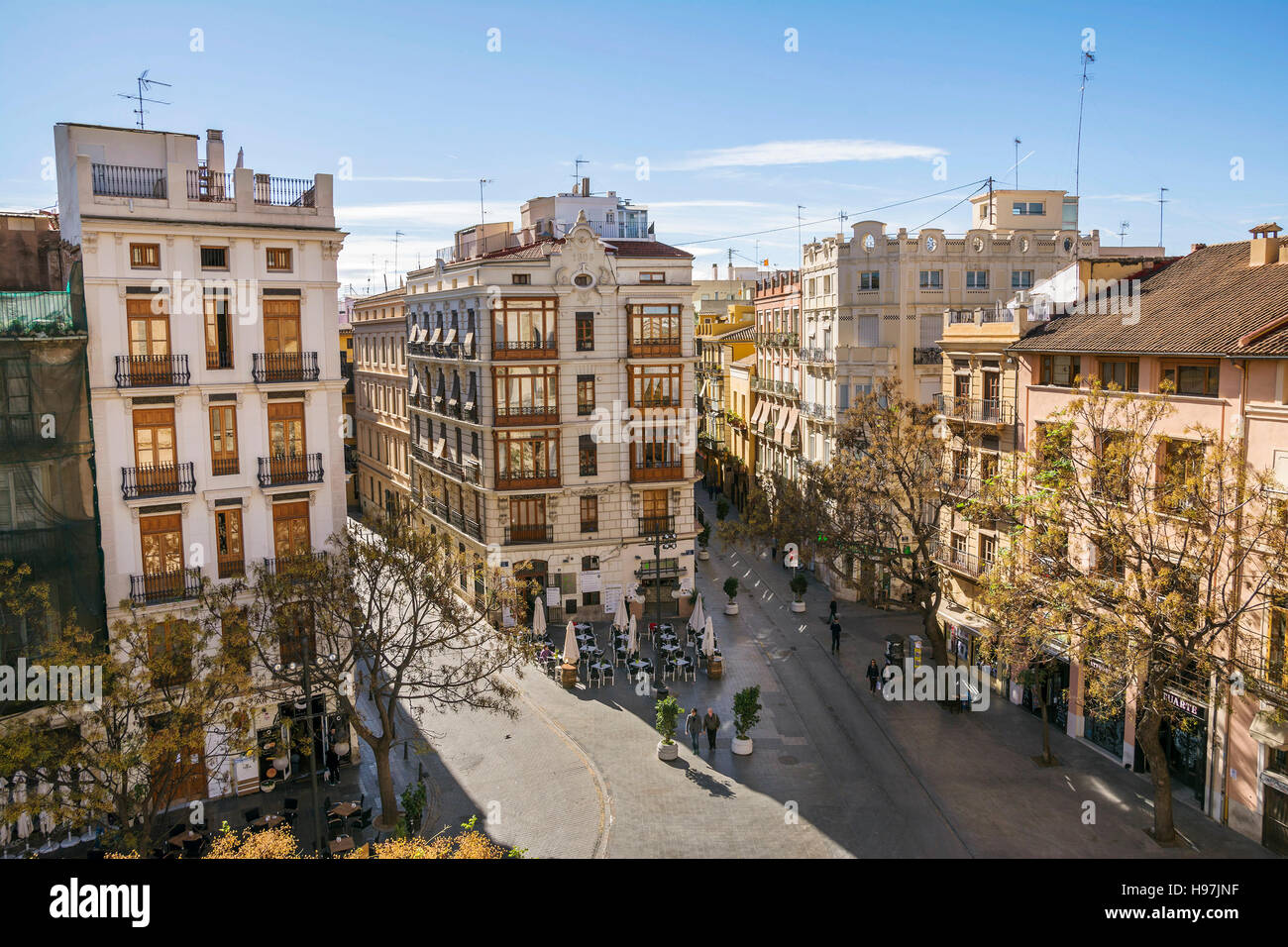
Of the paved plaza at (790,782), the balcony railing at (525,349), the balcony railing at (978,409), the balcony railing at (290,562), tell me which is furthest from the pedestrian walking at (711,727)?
the balcony railing at (525,349)

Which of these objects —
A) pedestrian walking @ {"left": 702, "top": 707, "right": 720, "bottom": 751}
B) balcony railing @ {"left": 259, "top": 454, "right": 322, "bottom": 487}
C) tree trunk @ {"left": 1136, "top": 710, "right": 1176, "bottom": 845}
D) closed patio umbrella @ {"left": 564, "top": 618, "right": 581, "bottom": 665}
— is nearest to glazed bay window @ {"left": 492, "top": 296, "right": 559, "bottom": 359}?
closed patio umbrella @ {"left": 564, "top": 618, "right": 581, "bottom": 665}

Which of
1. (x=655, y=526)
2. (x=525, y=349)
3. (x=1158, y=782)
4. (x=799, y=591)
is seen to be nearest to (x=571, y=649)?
(x=655, y=526)

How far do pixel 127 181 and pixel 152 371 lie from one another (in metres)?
5.84

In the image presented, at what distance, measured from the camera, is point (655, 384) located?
159 ft

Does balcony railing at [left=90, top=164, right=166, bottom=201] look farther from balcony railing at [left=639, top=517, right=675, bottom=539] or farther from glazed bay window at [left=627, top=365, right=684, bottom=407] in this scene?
balcony railing at [left=639, top=517, right=675, bottom=539]

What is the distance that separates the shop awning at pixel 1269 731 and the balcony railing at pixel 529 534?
101 ft

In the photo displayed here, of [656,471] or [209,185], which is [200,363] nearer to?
[209,185]

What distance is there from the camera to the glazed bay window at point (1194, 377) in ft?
92.5

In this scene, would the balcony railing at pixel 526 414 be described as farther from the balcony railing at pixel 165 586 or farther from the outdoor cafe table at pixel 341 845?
the outdoor cafe table at pixel 341 845

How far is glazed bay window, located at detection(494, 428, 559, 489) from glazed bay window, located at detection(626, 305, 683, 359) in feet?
19.6

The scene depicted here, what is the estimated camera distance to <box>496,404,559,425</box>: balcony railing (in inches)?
1845
